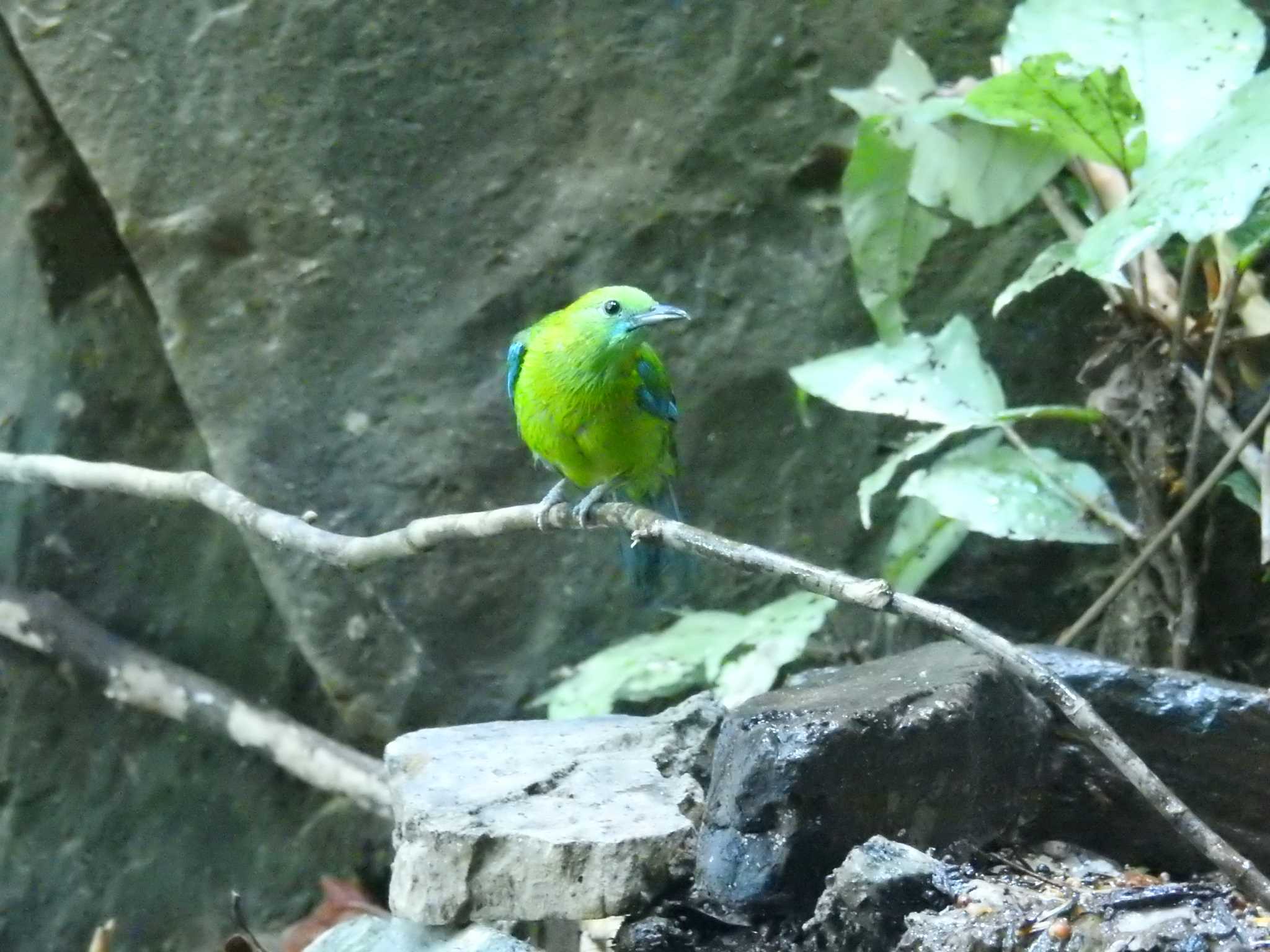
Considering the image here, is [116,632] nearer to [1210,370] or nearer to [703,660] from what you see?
[703,660]

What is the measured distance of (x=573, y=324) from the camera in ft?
11.2

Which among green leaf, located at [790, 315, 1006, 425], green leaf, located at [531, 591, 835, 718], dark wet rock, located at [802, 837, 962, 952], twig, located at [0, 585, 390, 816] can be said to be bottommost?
twig, located at [0, 585, 390, 816]

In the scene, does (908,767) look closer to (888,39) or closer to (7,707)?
(888,39)

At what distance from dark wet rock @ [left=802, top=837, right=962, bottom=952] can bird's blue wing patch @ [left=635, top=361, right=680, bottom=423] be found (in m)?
1.54

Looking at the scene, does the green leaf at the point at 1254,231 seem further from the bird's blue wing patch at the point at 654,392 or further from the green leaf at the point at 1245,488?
the bird's blue wing patch at the point at 654,392

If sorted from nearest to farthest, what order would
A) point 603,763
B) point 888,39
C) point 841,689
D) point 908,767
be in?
point 908,767 → point 841,689 → point 603,763 → point 888,39

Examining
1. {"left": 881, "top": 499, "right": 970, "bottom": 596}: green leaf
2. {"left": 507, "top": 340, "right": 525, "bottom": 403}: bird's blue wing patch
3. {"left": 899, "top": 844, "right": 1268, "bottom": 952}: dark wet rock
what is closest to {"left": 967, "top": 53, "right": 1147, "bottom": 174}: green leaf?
{"left": 881, "top": 499, "right": 970, "bottom": 596}: green leaf

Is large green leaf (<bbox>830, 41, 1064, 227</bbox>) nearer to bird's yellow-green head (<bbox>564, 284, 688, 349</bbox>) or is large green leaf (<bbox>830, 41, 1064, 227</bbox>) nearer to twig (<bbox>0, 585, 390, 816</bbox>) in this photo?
bird's yellow-green head (<bbox>564, 284, 688, 349</bbox>)

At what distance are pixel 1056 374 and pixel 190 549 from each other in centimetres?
316

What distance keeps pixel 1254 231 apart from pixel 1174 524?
76 cm

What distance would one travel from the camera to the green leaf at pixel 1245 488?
11.3 ft

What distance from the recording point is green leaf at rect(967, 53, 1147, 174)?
3.20 meters

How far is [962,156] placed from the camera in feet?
12.2

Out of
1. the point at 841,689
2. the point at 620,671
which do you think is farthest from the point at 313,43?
the point at 841,689
